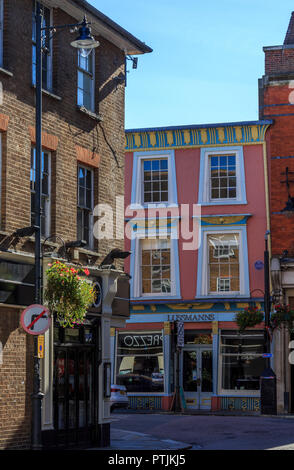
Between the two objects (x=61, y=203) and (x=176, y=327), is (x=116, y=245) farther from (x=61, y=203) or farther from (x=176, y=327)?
(x=176, y=327)

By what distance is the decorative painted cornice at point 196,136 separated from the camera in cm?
3347

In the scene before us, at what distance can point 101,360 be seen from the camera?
65.8 feet

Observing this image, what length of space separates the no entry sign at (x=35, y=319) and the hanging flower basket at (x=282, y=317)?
16.0m

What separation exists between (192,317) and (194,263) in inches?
79.1

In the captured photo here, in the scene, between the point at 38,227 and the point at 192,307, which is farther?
the point at 192,307

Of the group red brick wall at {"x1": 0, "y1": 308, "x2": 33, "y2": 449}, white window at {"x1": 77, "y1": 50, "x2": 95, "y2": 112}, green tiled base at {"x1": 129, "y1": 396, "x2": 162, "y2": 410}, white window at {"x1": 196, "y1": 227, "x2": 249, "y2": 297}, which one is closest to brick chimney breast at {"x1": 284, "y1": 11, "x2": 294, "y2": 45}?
white window at {"x1": 196, "y1": 227, "x2": 249, "y2": 297}

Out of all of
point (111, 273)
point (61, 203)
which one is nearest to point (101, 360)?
point (111, 273)

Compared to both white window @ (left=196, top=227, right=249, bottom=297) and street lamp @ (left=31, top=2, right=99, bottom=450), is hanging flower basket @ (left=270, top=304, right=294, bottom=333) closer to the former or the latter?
white window @ (left=196, top=227, right=249, bottom=297)

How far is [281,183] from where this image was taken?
1291 inches

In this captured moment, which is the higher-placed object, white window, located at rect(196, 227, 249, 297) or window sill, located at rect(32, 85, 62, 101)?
window sill, located at rect(32, 85, 62, 101)

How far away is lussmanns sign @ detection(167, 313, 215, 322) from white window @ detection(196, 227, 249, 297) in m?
0.74

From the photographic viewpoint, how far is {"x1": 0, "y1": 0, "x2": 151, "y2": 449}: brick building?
1697cm

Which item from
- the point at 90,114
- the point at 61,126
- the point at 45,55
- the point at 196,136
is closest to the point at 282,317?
the point at 196,136

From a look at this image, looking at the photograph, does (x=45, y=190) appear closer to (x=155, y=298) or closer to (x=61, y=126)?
(x=61, y=126)
